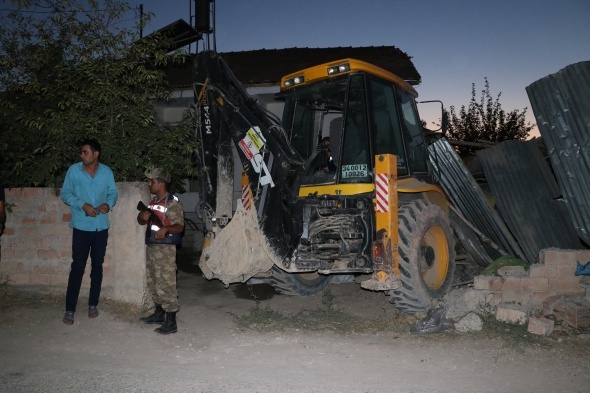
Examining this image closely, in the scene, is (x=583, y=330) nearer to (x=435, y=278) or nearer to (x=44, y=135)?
(x=435, y=278)

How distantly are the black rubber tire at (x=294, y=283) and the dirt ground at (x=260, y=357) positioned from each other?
828mm

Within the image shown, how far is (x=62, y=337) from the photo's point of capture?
468 centimetres

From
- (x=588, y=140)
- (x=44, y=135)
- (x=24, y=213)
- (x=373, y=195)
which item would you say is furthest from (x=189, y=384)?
(x=588, y=140)

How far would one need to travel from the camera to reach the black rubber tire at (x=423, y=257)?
17.5 ft

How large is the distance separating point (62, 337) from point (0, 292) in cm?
197

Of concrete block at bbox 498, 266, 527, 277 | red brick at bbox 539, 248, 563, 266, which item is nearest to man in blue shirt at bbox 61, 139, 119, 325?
concrete block at bbox 498, 266, 527, 277

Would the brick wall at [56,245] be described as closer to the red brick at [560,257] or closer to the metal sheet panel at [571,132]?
the red brick at [560,257]

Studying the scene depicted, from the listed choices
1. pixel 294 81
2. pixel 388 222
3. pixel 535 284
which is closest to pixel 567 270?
pixel 535 284

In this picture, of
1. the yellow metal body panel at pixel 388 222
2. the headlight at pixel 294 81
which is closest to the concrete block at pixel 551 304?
the yellow metal body panel at pixel 388 222

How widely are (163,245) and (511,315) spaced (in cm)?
382

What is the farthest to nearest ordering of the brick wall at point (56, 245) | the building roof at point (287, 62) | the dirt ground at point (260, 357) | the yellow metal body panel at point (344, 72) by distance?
the building roof at point (287, 62)
the brick wall at point (56, 245)
the yellow metal body panel at point (344, 72)
the dirt ground at point (260, 357)

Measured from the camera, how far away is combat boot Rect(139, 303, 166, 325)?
204 inches

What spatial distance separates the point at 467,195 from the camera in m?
6.98

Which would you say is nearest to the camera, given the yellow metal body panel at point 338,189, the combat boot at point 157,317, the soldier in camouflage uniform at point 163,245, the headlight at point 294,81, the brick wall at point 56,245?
the soldier in camouflage uniform at point 163,245
